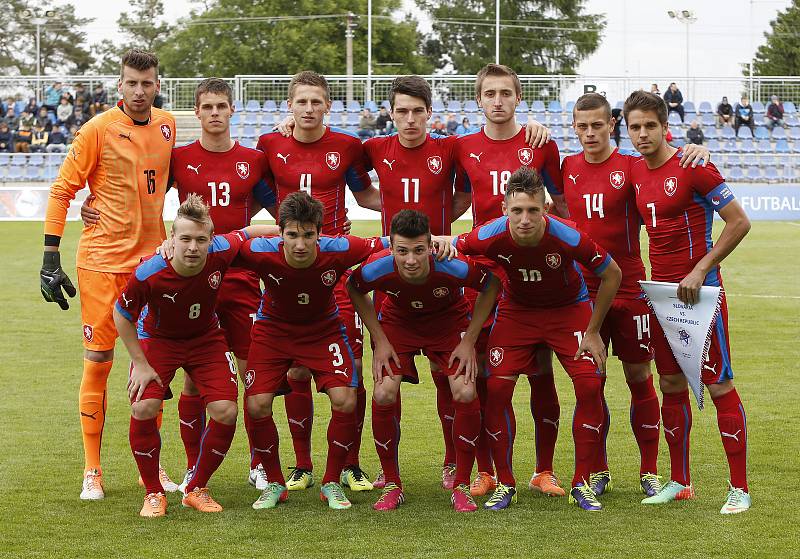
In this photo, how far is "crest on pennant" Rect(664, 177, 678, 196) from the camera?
5648 millimetres

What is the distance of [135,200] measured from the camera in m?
6.26

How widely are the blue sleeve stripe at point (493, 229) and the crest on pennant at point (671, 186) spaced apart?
0.83 meters

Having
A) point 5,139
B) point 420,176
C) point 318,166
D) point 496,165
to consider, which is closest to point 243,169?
point 318,166

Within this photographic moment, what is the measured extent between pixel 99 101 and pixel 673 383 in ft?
87.6

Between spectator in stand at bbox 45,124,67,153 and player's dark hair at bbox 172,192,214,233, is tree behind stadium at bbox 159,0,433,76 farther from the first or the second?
player's dark hair at bbox 172,192,214,233

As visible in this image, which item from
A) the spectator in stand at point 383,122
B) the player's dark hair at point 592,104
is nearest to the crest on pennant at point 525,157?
the player's dark hair at point 592,104

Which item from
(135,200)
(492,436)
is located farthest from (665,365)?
(135,200)

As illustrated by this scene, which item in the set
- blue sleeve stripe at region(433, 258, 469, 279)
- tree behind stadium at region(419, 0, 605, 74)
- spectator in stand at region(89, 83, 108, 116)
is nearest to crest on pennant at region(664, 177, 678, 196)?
blue sleeve stripe at region(433, 258, 469, 279)

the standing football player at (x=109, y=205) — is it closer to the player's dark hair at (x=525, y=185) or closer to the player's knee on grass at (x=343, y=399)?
the player's knee on grass at (x=343, y=399)

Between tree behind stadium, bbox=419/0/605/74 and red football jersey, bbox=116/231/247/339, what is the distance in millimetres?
57639

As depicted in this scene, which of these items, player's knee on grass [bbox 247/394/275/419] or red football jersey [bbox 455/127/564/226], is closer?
player's knee on grass [bbox 247/394/275/419]

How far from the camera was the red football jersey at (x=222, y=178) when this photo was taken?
6258 millimetres

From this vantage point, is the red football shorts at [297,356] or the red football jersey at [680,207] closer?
the red football jersey at [680,207]

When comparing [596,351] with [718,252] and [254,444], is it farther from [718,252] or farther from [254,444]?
[254,444]
